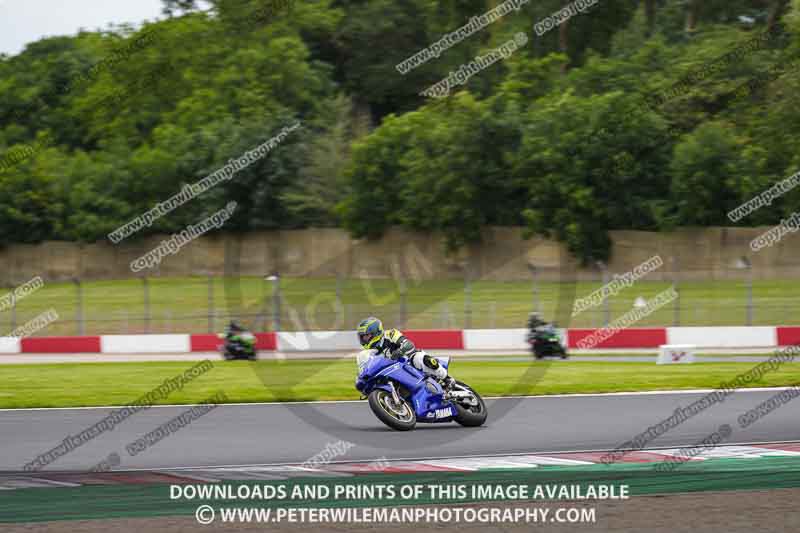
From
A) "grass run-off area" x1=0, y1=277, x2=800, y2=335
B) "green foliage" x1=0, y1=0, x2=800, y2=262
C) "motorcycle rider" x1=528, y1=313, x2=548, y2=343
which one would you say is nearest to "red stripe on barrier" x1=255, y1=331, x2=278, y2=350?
"grass run-off area" x1=0, y1=277, x2=800, y2=335

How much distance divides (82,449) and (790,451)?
757 centimetres

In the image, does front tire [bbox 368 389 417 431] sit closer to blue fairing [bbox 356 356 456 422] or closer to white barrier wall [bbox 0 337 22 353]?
blue fairing [bbox 356 356 456 422]

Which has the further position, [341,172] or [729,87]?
[341,172]

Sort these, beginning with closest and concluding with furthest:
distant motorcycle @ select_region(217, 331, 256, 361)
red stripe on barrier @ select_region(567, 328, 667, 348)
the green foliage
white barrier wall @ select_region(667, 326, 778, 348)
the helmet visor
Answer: the helmet visor
distant motorcycle @ select_region(217, 331, 256, 361)
white barrier wall @ select_region(667, 326, 778, 348)
red stripe on barrier @ select_region(567, 328, 667, 348)
the green foliage

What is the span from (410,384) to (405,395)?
0.23m

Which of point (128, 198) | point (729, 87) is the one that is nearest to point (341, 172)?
point (128, 198)

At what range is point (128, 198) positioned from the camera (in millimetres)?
52000

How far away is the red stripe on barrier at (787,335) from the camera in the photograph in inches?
1066

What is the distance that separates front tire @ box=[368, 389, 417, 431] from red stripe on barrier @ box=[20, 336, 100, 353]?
18913 mm

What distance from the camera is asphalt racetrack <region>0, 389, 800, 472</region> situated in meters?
12.5

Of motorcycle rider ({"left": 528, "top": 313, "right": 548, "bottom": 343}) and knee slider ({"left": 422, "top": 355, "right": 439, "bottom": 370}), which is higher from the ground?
motorcycle rider ({"left": 528, "top": 313, "right": 548, "bottom": 343})

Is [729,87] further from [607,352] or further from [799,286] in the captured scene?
[607,352]

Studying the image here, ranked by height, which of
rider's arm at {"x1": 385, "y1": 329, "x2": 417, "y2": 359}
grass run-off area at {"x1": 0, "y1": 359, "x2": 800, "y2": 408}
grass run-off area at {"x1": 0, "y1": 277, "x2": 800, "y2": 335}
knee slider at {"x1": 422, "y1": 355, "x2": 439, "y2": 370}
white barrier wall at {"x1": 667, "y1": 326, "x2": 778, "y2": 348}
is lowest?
grass run-off area at {"x1": 0, "y1": 359, "x2": 800, "y2": 408}

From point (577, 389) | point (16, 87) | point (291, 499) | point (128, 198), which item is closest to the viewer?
point (291, 499)
